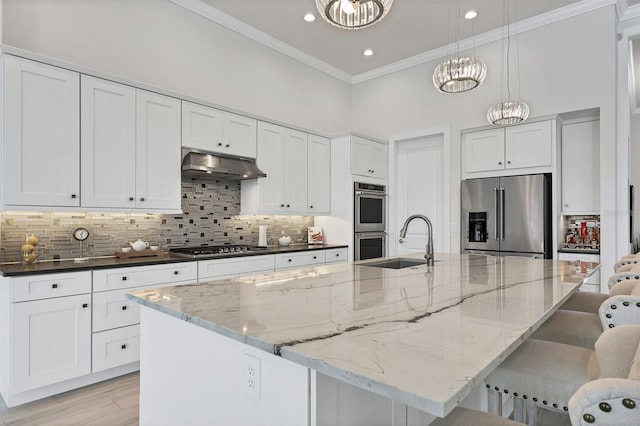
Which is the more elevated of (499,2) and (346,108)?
(499,2)

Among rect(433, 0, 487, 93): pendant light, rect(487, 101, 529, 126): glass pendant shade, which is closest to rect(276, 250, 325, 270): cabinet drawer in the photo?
rect(433, 0, 487, 93): pendant light

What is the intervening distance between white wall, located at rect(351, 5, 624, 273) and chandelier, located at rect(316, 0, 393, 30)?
3.10 m

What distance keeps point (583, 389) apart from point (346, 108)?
5584mm

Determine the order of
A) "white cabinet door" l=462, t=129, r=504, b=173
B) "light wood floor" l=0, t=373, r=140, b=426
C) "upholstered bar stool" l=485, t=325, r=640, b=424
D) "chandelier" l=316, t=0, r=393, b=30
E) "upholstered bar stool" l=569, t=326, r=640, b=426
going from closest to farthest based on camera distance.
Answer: "upholstered bar stool" l=569, t=326, r=640, b=426 → "upholstered bar stool" l=485, t=325, r=640, b=424 → "chandelier" l=316, t=0, r=393, b=30 → "light wood floor" l=0, t=373, r=140, b=426 → "white cabinet door" l=462, t=129, r=504, b=173

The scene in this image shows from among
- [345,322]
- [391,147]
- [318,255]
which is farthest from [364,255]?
[345,322]

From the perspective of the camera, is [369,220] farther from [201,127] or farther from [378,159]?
[201,127]

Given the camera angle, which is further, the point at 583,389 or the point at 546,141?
the point at 546,141

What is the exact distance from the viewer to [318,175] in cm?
485

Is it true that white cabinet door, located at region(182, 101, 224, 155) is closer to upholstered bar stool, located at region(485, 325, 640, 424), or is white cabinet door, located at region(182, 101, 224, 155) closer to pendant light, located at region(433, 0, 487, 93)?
pendant light, located at region(433, 0, 487, 93)

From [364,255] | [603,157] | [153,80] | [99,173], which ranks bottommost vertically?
[364,255]

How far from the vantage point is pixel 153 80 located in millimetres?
3588

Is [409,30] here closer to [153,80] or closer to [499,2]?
[499,2]

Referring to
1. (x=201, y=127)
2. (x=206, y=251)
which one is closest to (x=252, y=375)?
(x=206, y=251)

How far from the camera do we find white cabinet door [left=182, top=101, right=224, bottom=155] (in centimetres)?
346
